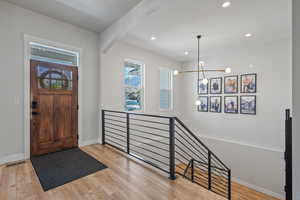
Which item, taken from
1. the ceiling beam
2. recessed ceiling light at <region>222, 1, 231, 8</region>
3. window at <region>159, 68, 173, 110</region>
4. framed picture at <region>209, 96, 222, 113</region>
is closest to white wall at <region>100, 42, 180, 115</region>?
window at <region>159, 68, 173, 110</region>

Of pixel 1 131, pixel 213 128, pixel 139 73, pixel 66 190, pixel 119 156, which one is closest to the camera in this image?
pixel 66 190

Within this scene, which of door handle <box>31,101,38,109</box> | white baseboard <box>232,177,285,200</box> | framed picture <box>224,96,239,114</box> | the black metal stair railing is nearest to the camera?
the black metal stair railing

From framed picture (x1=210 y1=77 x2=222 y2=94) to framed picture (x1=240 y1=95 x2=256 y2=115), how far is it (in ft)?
2.75

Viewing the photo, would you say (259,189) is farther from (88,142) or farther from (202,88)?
(88,142)

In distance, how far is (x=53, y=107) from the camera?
321 centimetres

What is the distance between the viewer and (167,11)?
286cm

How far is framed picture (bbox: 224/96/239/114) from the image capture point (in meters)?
4.95

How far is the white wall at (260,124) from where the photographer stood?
408cm

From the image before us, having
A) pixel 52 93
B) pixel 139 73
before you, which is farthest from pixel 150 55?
pixel 52 93

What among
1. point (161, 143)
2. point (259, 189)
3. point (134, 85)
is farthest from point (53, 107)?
point (259, 189)

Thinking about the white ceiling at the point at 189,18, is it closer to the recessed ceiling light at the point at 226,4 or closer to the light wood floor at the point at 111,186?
the recessed ceiling light at the point at 226,4

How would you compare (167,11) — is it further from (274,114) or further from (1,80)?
(274,114)

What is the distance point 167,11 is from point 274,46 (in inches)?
143

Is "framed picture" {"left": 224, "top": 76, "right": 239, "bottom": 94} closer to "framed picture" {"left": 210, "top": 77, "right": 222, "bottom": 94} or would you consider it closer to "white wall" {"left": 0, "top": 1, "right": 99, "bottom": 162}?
"framed picture" {"left": 210, "top": 77, "right": 222, "bottom": 94}
